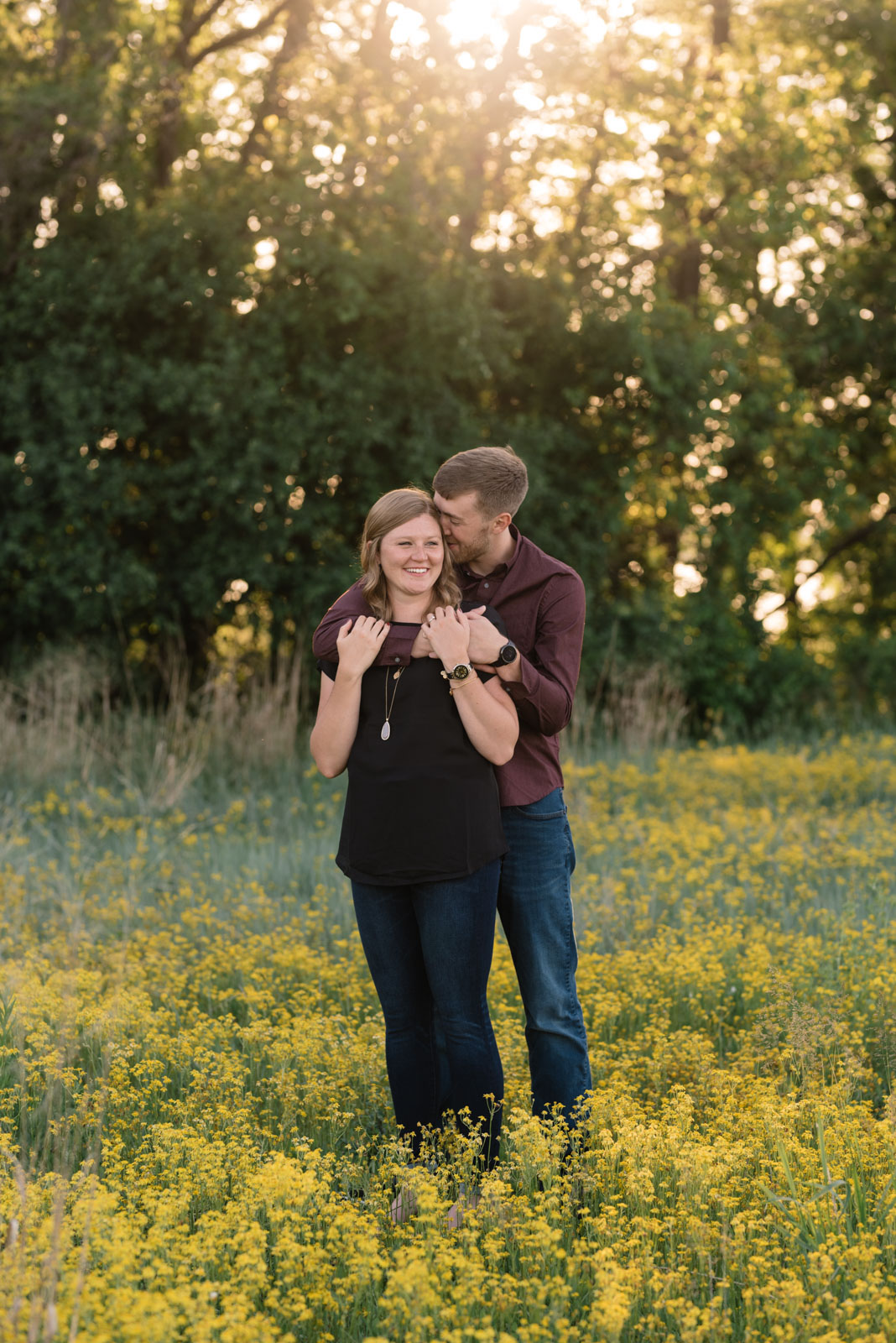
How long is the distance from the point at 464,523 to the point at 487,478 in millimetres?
139

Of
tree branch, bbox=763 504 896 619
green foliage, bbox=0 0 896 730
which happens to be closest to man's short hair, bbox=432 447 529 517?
green foliage, bbox=0 0 896 730

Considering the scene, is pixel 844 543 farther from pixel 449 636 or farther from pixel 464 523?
pixel 449 636

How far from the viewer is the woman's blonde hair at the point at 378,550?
3.42 m

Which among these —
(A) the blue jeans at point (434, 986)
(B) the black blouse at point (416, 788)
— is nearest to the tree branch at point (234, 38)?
(B) the black blouse at point (416, 788)

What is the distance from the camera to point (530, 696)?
3443 mm

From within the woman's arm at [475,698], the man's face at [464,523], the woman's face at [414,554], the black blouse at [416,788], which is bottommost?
the black blouse at [416,788]

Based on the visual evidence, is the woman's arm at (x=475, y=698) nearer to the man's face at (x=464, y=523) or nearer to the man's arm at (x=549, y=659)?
the man's arm at (x=549, y=659)

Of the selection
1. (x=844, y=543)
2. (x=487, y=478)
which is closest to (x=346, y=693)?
(x=487, y=478)

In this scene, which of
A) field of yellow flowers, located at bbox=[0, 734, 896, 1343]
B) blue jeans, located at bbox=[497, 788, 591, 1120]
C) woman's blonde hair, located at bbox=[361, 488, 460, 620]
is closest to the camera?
field of yellow flowers, located at bbox=[0, 734, 896, 1343]

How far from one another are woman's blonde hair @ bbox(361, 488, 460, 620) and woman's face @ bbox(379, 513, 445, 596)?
0.02 m

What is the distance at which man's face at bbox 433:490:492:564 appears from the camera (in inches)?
137

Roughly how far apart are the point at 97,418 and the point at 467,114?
5.26 meters

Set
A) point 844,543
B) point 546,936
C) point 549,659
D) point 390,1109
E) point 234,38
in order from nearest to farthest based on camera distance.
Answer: point 549,659 → point 546,936 → point 390,1109 → point 234,38 → point 844,543

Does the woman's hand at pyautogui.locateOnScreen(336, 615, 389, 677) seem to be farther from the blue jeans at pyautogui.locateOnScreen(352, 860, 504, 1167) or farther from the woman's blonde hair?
the blue jeans at pyautogui.locateOnScreen(352, 860, 504, 1167)
